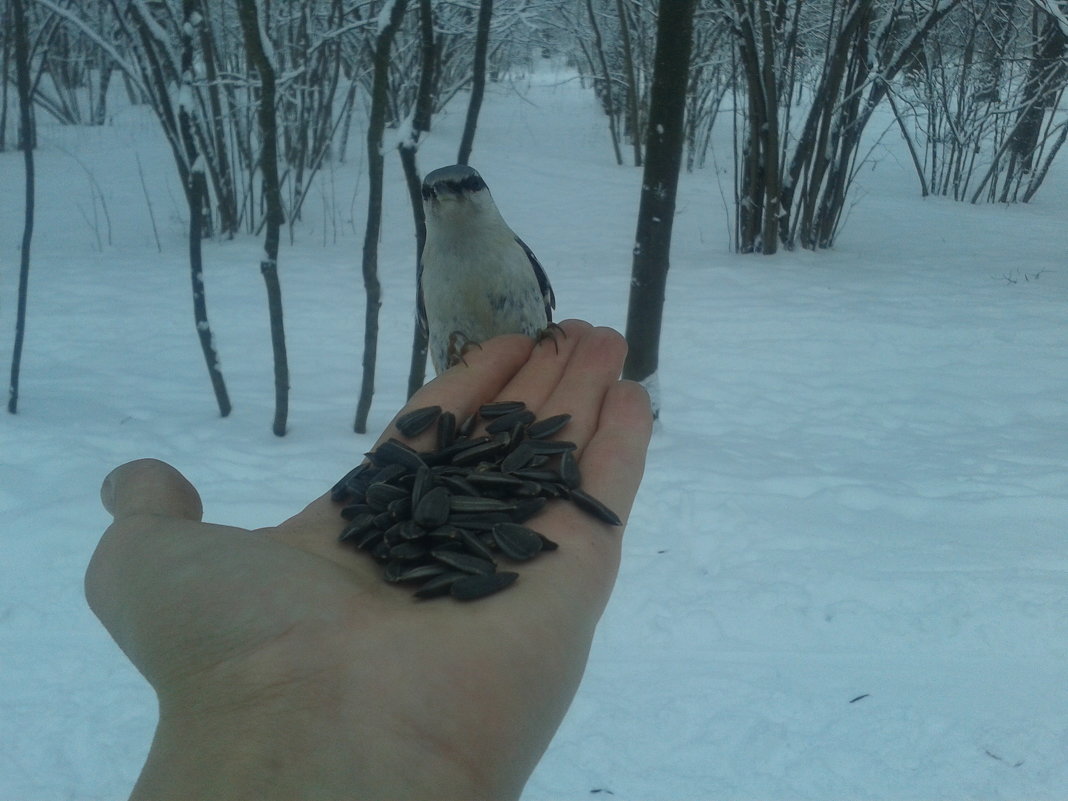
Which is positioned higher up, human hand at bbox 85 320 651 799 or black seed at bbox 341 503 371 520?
black seed at bbox 341 503 371 520

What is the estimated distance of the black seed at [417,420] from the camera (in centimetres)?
219

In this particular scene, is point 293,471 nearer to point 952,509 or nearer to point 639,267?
point 639,267

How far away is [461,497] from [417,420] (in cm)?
39

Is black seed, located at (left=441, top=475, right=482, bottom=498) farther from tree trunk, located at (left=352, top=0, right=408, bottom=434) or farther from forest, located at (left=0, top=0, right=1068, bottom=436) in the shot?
tree trunk, located at (left=352, top=0, right=408, bottom=434)

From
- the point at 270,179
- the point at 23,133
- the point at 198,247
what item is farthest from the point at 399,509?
the point at 23,133

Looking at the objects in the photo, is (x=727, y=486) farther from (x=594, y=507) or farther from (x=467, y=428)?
(x=594, y=507)

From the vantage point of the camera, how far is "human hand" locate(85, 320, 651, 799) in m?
1.20

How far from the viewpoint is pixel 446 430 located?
2223 mm

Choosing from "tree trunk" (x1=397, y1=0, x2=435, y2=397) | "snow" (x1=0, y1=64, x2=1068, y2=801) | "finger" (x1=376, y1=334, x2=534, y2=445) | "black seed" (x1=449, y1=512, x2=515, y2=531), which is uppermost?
"tree trunk" (x1=397, y1=0, x2=435, y2=397)

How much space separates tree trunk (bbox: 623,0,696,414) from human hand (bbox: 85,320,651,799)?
2166mm

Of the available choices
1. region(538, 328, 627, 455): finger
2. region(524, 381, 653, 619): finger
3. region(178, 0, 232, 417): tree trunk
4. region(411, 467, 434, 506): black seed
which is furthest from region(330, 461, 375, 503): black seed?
region(178, 0, 232, 417): tree trunk

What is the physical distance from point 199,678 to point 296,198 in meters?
7.04

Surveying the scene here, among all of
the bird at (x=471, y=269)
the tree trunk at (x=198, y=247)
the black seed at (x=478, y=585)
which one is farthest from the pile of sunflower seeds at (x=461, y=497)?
the tree trunk at (x=198, y=247)

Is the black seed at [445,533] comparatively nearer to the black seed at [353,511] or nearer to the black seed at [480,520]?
the black seed at [480,520]
